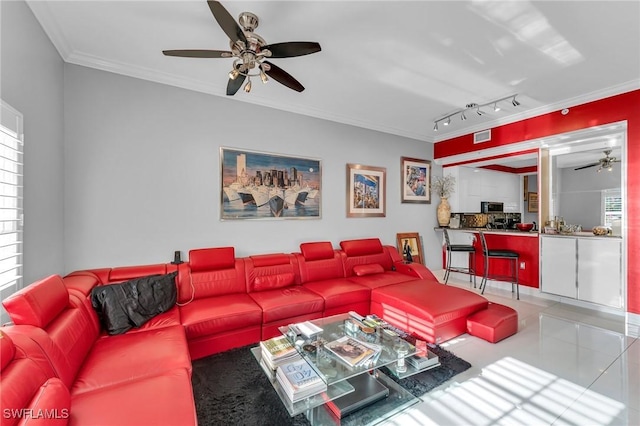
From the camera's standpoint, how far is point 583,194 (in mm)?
4234

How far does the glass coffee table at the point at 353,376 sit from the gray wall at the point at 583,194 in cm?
401

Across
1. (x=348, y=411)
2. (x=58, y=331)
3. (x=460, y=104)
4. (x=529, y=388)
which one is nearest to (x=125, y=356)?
(x=58, y=331)

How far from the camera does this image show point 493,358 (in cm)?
255

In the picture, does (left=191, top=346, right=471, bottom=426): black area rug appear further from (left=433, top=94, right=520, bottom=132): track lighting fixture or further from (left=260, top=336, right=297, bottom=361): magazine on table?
(left=433, top=94, right=520, bottom=132): track lighting fixture

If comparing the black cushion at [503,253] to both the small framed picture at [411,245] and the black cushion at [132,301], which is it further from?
the black cushion at [132,301]

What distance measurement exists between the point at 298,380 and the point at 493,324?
226cm

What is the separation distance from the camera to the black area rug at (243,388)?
1.80 metres

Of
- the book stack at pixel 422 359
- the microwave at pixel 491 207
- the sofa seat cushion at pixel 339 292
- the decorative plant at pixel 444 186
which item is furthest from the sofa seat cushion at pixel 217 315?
the microwave at pixel 491 207

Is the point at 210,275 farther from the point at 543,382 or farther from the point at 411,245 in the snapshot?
the point at 411,245

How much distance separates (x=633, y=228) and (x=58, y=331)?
5687mm

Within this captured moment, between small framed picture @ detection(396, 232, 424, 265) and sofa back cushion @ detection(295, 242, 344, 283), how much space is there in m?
1.62

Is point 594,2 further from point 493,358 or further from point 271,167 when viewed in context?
point 271,167

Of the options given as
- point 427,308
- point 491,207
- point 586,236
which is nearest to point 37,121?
point 427,308

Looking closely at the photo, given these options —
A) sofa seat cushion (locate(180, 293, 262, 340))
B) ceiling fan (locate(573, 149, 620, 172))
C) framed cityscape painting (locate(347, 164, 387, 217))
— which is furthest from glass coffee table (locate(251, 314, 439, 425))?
ceiling fan (locate(573, 149, 620, 172))
